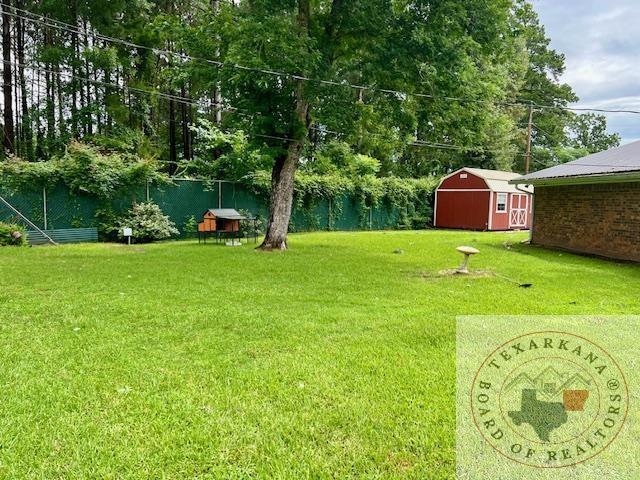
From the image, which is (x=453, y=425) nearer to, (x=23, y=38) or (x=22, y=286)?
(x=22, y=286)

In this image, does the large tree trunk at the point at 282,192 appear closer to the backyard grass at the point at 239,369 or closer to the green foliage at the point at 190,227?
the backyard grass at the point at 239,369

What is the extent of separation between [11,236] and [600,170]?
13592mm

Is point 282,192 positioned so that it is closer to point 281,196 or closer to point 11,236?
point 281,196

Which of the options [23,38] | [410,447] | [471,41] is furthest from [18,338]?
[23,38]

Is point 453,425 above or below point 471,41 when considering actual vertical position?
below

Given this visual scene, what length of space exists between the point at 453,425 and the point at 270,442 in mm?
979

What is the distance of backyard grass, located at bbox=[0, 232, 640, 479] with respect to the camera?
203 centimetres

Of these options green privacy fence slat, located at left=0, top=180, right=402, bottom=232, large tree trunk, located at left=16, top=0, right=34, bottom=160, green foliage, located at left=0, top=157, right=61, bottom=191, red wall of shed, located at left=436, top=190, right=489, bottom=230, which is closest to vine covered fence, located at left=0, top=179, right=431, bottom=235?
green privacy fence slat, located at left=0, top=180, right=402, bottom=232

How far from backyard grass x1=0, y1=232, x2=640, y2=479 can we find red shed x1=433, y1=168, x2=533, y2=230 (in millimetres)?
13630

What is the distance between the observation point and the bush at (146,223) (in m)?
11.7

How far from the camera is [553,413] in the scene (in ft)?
7.38

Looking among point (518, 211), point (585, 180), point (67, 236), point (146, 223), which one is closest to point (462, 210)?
point (518, 211)

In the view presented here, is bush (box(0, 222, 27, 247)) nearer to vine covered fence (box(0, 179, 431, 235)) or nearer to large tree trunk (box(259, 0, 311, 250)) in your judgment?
vine covered fence (box(0, 179, 431, 235))

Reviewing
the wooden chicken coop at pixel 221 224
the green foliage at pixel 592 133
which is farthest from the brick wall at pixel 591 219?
the green foliage at pixel 592 133
